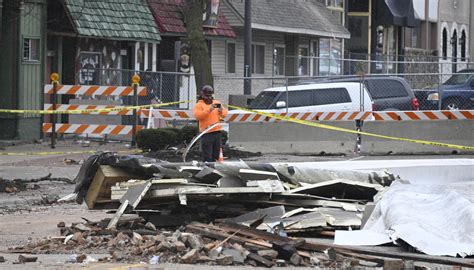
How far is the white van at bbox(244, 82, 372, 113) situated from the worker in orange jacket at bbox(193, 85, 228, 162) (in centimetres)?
805

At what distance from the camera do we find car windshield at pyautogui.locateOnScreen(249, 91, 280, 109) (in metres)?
→ 28.4

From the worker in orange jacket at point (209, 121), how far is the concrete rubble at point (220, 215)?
5539mm

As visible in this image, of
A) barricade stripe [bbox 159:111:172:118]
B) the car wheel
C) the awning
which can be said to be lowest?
barricade stripe [bbox 159:111:172:118]

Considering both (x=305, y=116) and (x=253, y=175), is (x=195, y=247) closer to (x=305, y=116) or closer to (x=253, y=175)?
(x=253, y=175)

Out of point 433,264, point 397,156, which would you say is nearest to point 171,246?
point 433,264

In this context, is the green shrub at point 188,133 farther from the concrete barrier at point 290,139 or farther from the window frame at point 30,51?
the window frame at point 30,51

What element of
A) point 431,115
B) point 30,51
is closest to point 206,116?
point 431,115

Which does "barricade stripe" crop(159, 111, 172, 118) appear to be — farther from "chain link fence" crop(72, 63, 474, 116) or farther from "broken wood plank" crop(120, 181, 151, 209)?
"broken wood plank" crop(120, 181, 151, 209)

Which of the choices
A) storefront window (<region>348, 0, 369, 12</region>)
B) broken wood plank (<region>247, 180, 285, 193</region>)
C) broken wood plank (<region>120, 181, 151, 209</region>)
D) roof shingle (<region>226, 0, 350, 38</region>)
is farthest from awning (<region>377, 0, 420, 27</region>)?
broken wood plank (<region>120, 181, 151, 209</region>)

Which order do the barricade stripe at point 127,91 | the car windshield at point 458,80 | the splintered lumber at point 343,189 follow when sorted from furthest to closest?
the car windshield at point 458,80 < the barricade stripe at point 127,91 < the splintered lumber at point 343,189

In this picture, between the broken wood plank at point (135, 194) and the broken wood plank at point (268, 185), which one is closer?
the broken wood plank at point (135, 194)

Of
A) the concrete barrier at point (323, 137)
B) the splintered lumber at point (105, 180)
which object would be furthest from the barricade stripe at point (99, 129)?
the splintered lumber at point (105, 180)

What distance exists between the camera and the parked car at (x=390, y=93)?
30.2 metres

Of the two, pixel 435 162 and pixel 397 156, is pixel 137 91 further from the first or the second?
pixel 435 162
